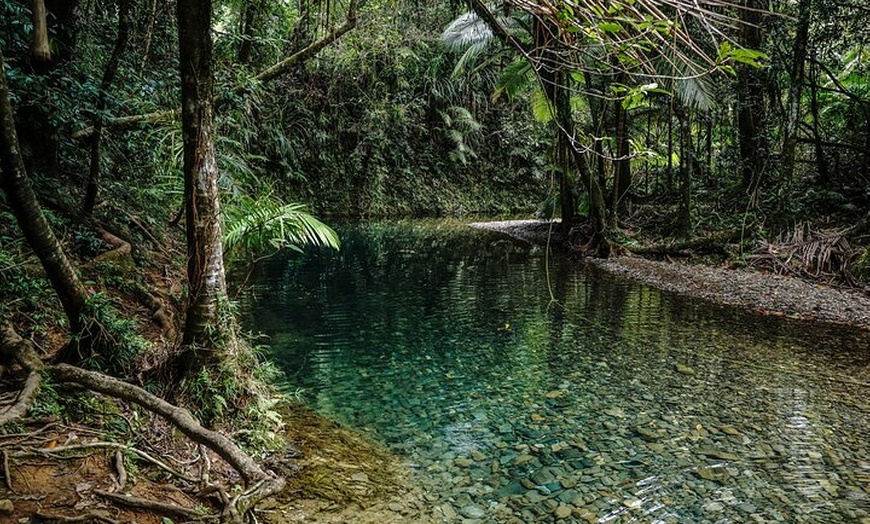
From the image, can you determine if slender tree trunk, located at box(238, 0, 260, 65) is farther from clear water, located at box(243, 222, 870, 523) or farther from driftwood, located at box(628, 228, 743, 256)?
driftwood, located at box(628, 228, 743, 256)

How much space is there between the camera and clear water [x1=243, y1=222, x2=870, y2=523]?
3.51 m

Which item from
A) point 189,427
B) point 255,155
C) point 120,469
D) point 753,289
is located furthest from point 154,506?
point 255,155

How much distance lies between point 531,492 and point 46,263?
340 cm

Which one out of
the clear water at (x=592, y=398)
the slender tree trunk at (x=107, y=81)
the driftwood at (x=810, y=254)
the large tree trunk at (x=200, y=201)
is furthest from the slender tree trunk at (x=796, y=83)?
the slender tree trunk at (x=107, y=81)

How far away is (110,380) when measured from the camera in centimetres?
312

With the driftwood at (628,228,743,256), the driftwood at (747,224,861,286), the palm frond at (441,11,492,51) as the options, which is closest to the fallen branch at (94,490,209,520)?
the driftwood at (747,224,861,286)

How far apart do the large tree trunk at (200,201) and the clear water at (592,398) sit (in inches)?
60.2

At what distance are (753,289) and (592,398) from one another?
229 inches

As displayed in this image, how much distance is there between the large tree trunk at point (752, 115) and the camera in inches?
469

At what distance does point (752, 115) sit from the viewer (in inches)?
511

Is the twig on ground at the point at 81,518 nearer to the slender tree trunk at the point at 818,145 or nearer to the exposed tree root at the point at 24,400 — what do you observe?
the exposed tree root at the point at 24,400

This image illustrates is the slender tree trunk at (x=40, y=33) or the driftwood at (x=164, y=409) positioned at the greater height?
the slender tree trunk at (x=40, y=33)

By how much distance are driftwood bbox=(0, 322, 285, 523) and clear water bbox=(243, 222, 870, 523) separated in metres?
1.17

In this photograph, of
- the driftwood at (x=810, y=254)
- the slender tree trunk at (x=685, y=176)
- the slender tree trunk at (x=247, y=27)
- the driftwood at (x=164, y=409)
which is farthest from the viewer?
the slender tree trunk at (x=685, y=176)
